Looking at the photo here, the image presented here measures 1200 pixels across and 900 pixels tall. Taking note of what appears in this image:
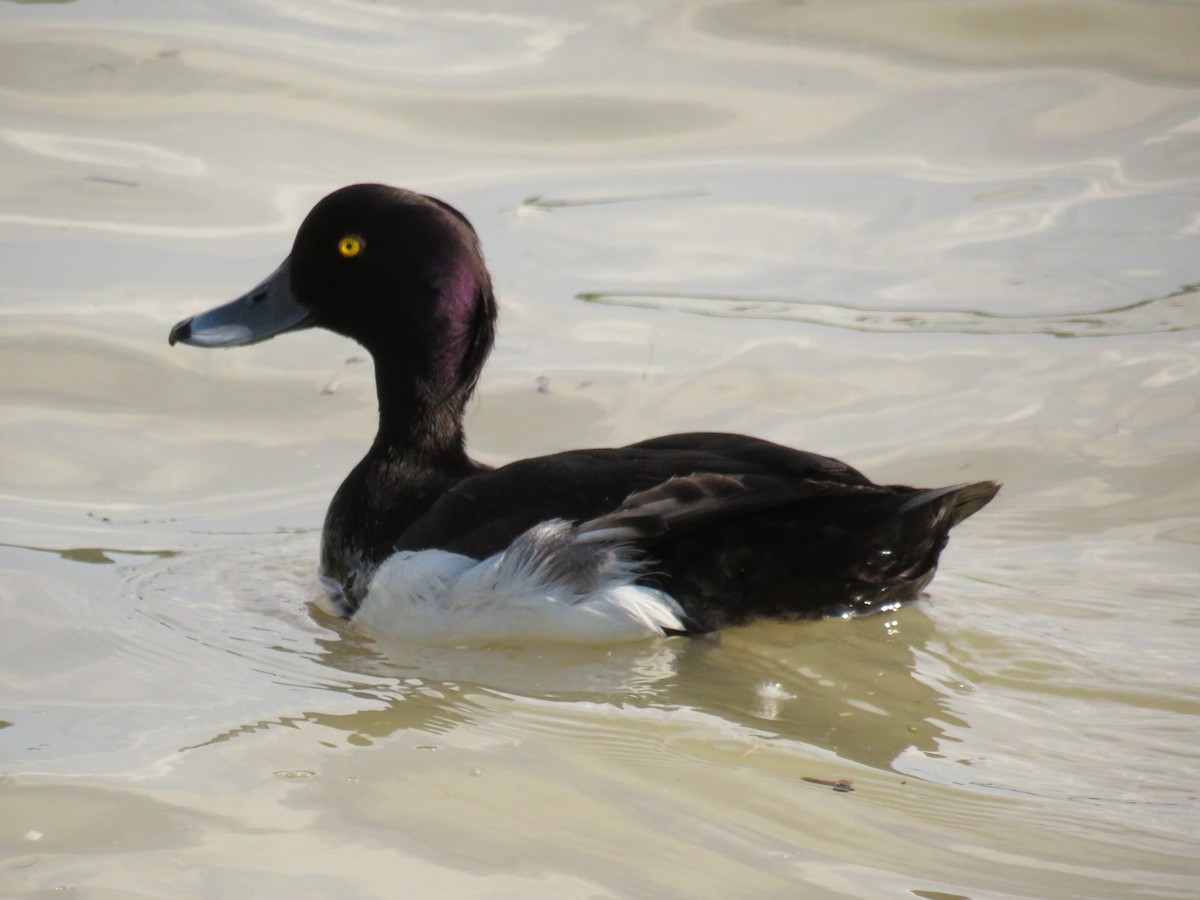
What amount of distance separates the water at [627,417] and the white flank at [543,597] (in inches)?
4.2

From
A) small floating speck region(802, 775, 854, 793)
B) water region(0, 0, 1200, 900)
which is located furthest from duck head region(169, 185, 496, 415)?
small floating speck region(802, 775, 854, 793)

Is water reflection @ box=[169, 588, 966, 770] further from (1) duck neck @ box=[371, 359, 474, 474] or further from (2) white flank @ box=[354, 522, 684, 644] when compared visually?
(1) duck neck @ box=[371, 359, 474, 474]

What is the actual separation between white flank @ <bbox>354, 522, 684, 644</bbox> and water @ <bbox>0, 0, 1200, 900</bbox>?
0.35 ft

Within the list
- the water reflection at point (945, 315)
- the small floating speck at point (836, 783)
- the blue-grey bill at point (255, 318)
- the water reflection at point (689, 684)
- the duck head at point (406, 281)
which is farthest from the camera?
the water reflection at point (945, 315)

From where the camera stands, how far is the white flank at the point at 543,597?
16.4 ft

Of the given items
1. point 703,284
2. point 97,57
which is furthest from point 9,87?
point 703,284

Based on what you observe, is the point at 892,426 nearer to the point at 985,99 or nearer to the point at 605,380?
the point at 605,380

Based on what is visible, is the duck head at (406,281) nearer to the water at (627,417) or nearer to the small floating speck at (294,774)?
the water at (627,417)

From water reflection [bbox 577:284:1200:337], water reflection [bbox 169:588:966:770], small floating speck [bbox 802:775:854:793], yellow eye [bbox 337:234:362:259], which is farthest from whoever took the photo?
water reflection [bbox 577:284:1200:337]

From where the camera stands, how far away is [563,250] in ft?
28.6

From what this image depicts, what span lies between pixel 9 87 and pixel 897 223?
17.2 ft

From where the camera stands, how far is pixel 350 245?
19.2 ft

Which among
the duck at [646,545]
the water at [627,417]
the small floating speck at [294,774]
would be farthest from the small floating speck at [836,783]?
the small floating speck at [294,774]

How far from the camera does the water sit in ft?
12.9
